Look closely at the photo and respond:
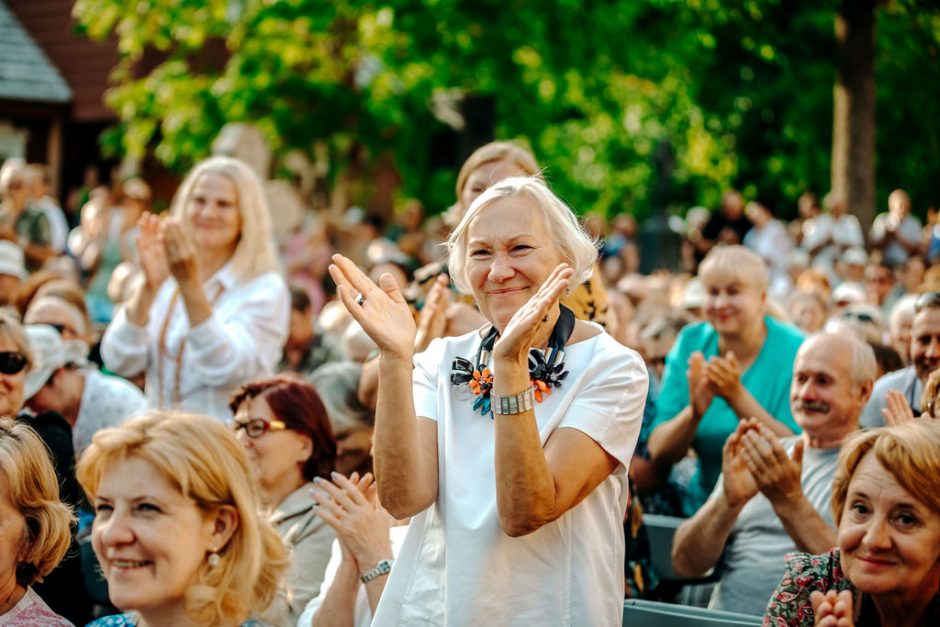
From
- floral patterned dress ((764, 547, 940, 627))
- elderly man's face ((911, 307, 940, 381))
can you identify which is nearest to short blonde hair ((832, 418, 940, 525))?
floral patterned dress ((764, 547, 940, 627))

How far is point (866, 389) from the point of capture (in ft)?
14.8

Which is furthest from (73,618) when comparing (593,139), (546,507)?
(593,139)

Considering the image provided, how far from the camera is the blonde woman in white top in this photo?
4840mm

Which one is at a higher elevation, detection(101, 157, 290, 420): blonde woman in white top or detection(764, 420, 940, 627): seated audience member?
detection(101, 157, 290, 420): blonde woman in white top

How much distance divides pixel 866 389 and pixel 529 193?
207cm

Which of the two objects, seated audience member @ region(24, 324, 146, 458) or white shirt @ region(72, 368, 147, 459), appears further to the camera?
white shirt @ region(72, 368, 147, 459)

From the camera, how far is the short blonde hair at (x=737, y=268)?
559 centimetres

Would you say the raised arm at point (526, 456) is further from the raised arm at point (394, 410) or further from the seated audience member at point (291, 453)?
the seated audience member at point (291, 453)

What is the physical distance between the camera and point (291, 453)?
4.32m

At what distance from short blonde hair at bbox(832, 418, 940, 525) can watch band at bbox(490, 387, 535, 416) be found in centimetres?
87

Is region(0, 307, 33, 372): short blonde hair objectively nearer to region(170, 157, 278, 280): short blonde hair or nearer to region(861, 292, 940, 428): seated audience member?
region(170, 157, 278, 280): short blonde hair

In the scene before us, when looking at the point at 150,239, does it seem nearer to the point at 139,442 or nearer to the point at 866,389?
the point at 139,442

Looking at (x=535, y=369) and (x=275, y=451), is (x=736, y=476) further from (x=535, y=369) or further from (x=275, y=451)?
(x=275, y=451)

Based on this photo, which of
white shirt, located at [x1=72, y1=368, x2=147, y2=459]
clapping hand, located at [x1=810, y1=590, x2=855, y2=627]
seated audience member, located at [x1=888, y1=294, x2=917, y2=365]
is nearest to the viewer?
clapping hand, located at [x1=810, y1=590, x2=855, y2=627]
